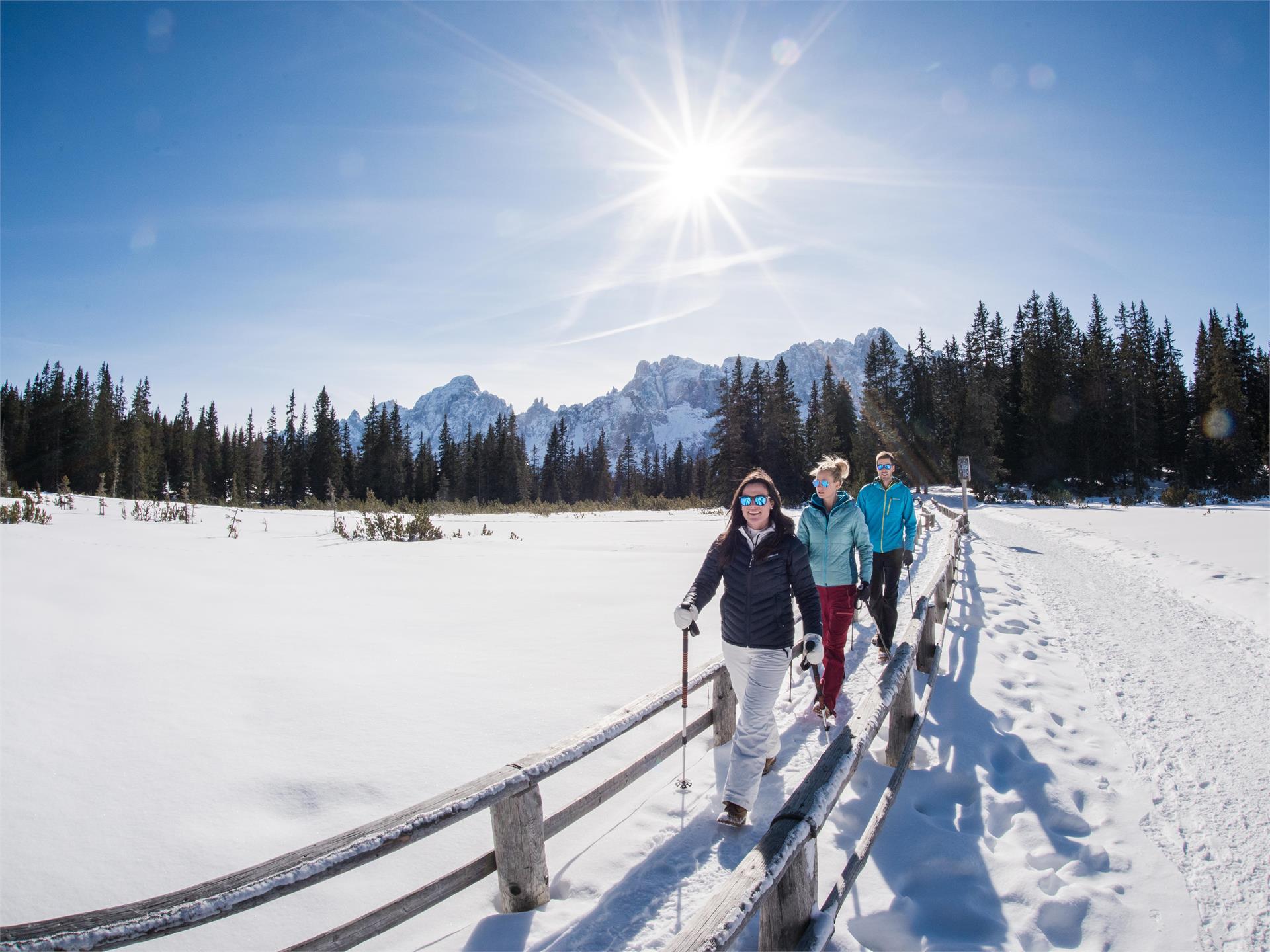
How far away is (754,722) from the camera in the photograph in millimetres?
3701

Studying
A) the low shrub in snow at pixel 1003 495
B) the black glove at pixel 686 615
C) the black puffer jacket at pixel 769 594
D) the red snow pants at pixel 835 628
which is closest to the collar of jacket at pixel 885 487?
the red snow pants at pixel 835 628

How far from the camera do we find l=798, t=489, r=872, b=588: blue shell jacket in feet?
17.8

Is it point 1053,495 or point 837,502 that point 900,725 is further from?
point 1053,495

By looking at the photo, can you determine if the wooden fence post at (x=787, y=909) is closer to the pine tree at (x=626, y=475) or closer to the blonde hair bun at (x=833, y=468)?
the blonde hair bun at (x=833, y=468)

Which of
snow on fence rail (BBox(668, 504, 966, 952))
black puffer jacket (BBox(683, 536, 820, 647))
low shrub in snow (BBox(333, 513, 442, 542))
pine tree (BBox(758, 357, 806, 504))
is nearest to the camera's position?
snow on fence rail (BBox(668, 504, 966, 952))

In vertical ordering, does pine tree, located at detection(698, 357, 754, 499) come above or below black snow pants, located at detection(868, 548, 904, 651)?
above

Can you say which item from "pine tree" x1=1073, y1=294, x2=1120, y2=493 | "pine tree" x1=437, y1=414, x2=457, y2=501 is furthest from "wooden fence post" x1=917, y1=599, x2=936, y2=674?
"pine tree" x1=437, y1=414, x2=457, y2=501

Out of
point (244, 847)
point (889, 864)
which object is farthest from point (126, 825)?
point (889, 864)

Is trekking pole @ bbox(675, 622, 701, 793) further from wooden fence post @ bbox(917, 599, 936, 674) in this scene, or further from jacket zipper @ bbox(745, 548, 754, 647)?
wooden fence post @ bbox(917, 599, 936, 674)

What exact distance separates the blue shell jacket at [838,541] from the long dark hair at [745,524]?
1.58 metres

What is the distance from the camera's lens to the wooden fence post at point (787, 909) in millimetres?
2344

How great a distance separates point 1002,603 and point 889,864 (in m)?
8.13

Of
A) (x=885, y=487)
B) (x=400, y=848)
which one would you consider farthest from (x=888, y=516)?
(x=400, y=848)

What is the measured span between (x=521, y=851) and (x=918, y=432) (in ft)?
192
